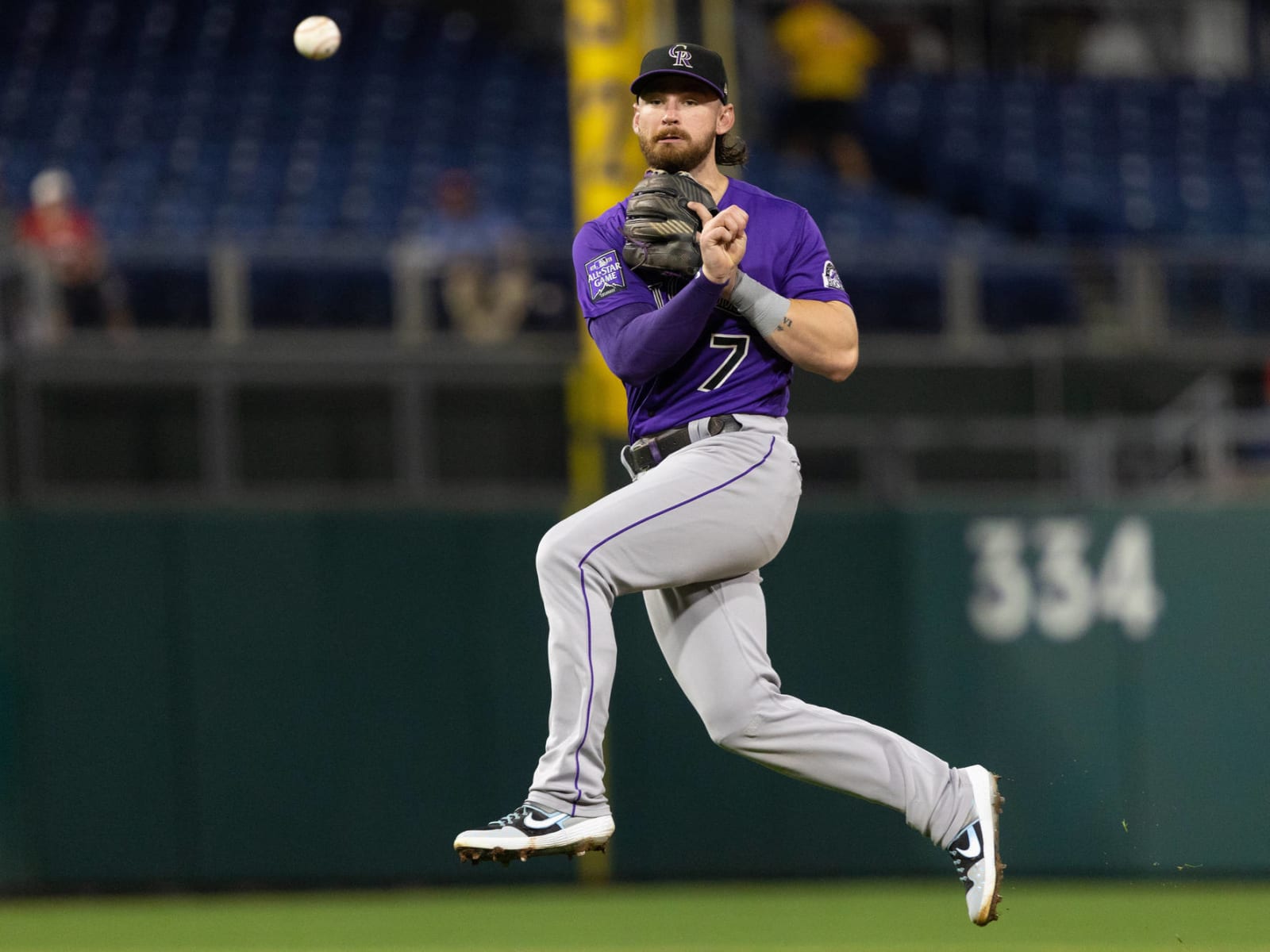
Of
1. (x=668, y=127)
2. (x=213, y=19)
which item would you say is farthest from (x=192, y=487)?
(x=213, y=19)

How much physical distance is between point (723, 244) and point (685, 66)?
0.57 m

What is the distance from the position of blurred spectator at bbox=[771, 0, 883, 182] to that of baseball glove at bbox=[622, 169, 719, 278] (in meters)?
10.8

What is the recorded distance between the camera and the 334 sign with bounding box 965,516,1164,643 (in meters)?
8.79

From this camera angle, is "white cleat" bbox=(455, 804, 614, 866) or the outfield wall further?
the outfield wall

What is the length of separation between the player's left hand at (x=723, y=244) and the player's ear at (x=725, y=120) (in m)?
0.50

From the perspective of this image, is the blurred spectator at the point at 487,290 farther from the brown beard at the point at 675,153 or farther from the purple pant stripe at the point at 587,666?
the purple pant stripe at the point at 587,666

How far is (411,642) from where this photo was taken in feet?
28.8

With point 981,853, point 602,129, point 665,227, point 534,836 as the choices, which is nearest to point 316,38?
point 665,227

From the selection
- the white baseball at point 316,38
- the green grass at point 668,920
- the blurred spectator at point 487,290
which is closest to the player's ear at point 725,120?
the white baseball at point 316,38

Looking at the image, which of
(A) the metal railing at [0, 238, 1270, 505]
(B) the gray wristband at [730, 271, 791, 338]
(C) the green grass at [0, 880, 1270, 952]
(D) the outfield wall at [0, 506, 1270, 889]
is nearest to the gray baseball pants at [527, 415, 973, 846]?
(B) the gray wristband at [730, 271, 791, 338]

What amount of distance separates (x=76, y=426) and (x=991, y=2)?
1169cm

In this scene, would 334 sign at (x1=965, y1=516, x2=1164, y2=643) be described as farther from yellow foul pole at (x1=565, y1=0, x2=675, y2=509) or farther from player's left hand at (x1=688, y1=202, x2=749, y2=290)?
player's left hand at (x1=688, y1=202, x2=749, y2=290)

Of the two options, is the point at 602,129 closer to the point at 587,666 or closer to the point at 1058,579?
the point at 1058,579

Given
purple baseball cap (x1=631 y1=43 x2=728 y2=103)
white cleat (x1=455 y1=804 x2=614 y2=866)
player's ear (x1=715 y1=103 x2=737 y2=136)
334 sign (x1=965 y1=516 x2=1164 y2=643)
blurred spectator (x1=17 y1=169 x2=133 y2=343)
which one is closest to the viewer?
white cleat (x1=455 y1=804 x2=614 y2=866)
